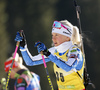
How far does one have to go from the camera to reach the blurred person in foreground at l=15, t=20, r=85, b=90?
8.60 feet

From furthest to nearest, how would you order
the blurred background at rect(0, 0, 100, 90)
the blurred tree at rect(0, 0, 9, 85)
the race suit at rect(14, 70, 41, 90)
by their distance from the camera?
the blurred tree at rect(0, 0, 9, 85) < the blurred background at rect(0, 0, 100, 90) < the race suit at rect(14, 70, 41, 90)

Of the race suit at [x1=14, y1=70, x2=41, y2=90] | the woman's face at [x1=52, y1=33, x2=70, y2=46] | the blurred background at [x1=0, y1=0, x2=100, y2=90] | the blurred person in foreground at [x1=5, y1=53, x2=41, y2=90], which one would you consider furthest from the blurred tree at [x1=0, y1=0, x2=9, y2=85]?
the woman's face at [x1=52, y1=33, x2=70, y2=46]

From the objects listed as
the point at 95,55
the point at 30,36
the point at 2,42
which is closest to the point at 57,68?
the point at 95,55

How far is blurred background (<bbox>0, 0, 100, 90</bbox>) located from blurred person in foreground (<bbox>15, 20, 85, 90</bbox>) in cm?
234

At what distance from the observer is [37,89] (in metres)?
4.06

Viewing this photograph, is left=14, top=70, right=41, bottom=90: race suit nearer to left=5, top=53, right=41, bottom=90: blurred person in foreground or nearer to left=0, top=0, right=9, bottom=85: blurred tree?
left=5, top=53, right=41, bottom=90: blurred person in foreground

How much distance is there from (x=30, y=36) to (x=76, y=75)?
3029 millimetres

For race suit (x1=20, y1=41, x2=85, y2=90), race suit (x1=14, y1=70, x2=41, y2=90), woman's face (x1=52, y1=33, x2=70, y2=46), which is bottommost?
race suit (x1=14, y1=70, x2=41, y2=90)

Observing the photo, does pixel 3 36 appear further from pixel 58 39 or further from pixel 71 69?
pixel 71 69

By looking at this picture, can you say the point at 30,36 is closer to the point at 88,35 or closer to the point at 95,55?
the point at 95,55

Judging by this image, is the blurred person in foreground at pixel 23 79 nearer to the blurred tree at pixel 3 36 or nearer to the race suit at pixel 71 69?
the race suit at pixel 71 69

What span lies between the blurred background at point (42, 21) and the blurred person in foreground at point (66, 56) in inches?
92.1

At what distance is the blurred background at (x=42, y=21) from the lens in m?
5.23

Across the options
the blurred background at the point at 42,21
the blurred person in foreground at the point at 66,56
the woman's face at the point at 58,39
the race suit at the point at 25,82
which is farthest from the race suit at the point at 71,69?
the blurred background at the point at 42,21
